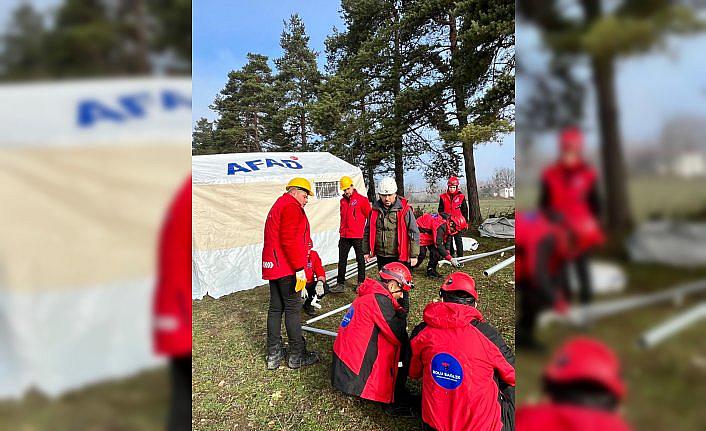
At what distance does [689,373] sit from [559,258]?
0.12 m

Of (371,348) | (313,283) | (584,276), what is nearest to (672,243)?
(584,276)

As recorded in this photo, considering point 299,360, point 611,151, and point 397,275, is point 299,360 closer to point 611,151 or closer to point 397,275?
point 397,275

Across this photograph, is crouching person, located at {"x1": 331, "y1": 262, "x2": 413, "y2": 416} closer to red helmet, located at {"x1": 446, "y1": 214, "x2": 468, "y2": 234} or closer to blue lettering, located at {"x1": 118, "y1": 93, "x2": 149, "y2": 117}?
blue lettering, located at {"x1": 118, "y1": 93, "x2": 149, "y2": 117}

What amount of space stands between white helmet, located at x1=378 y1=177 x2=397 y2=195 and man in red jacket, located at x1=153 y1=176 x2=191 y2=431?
3341 millimetres

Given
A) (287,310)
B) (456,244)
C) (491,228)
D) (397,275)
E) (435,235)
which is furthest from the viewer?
(456,244)

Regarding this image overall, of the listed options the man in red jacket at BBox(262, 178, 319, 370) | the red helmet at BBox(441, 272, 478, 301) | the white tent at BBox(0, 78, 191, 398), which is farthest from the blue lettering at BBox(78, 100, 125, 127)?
the man in red jacket at BBox(262, 178, 319, 370)

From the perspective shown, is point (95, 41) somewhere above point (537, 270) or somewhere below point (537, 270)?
above

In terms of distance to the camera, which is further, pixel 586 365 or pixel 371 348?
pixel 371 348

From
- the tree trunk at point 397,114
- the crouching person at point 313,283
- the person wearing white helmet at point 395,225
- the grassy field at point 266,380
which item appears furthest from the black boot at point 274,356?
the tree trunk at point 397,114

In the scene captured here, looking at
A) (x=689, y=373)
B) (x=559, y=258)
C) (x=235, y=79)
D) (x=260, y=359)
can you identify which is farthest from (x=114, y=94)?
(x=235, y=79)

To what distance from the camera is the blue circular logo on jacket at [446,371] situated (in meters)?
1.60

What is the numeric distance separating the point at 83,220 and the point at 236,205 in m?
4.70

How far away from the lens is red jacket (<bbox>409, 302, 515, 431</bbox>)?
1.58 metres

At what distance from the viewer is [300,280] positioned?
296 cm
